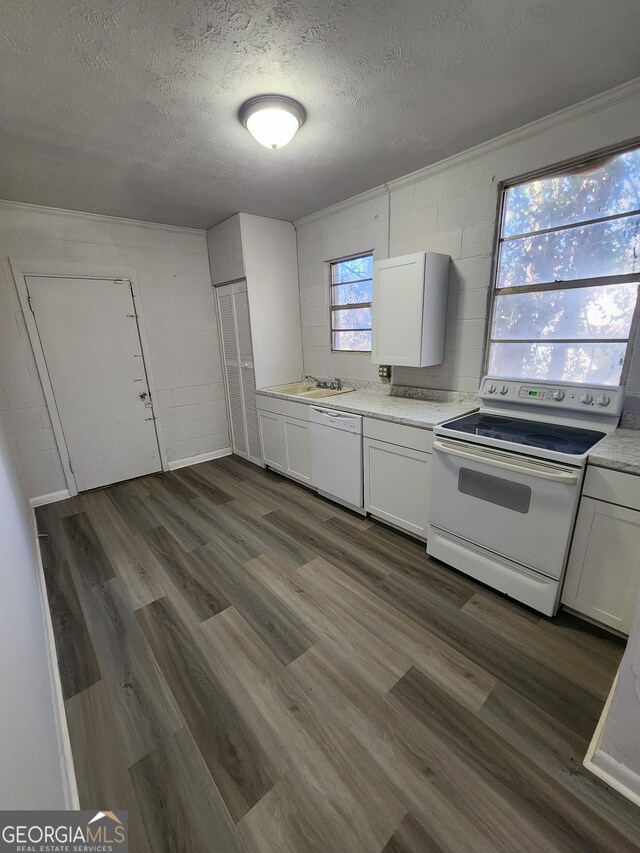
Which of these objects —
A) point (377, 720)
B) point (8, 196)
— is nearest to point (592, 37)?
point (377, 720)

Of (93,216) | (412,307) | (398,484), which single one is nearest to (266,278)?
(93,216)

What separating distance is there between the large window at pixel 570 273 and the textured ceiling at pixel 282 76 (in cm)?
42

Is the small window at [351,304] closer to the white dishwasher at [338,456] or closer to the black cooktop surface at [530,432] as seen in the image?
the white dishwasher at [338,456]

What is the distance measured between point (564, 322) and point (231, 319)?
307cm

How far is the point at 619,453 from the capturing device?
5.11 ft

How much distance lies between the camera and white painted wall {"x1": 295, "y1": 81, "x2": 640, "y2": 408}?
1851 mm

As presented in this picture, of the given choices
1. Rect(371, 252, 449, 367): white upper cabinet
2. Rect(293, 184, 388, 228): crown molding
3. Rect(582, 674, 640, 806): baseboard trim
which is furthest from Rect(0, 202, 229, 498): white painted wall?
Rect(582, 674, 640, 806): baseboard trim

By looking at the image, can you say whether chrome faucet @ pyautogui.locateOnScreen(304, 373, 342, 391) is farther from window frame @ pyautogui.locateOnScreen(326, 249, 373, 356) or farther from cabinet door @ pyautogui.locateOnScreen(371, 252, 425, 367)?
cabinet door @ pyautogui.locateOnScreen(371, 252, 425, 367)

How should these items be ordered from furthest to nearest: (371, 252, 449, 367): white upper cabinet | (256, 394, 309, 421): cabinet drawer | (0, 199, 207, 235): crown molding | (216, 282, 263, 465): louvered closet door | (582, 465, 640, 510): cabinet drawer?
1. (216, 282, 263, 465): louvered closet door
2. (256, 394, 309, 421): cabinet drawer
3. (0, 199, 207, 235): crown molding
4. (371, 252, 449, 367): white upper cabinet
5. (582, 465, 640, 510): cabinet drawer

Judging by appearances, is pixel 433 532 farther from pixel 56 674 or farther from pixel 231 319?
pixel 231 319

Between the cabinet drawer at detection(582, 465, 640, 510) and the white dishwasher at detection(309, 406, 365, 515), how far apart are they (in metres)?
1.41

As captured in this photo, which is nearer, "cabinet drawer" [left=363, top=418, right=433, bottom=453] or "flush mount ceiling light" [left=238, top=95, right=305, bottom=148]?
"flush mount ceiling light" [left=238, top=95, right=305, bottom=148]

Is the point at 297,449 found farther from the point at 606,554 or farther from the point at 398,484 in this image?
the point at 606,554

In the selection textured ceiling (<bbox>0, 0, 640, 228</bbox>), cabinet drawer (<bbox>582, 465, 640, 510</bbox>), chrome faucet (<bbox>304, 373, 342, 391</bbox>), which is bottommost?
cabinet drawer (<bbox>582, 465, 640, 510</bbox>)
